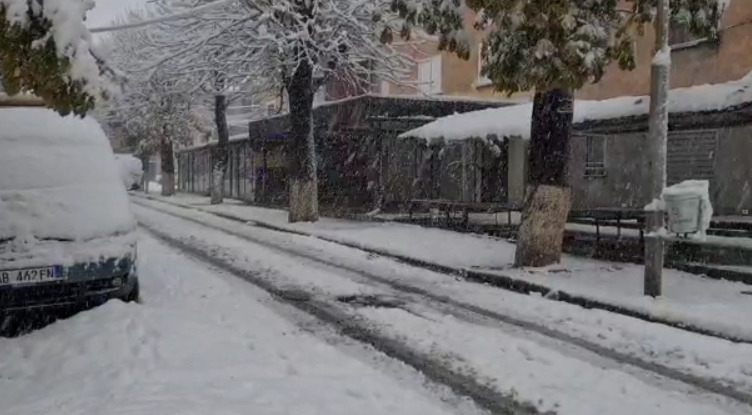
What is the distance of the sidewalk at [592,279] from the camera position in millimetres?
7652

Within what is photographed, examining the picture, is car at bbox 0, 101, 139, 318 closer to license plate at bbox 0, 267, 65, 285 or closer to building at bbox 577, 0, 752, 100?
license plate at bbox 0, 267, 65, 285

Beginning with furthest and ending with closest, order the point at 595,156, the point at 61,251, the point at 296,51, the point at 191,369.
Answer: the point at 595,156
the point at 296,51
the point at 61,251
the point at 191,369

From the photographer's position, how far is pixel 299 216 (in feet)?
65.5

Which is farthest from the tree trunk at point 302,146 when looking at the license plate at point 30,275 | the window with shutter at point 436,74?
the license plate at point 30,275

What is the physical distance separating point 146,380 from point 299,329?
2113mm

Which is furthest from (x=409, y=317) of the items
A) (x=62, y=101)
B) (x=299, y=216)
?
(x=299, y=216)

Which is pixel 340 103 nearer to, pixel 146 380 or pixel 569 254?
pixel 569 254

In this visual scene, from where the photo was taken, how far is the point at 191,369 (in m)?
5.64

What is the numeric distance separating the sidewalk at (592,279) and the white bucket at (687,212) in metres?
0.83

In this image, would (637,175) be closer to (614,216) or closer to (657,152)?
(614,216)

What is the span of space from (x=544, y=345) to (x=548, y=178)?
4566 mm

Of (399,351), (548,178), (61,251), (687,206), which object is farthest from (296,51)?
(399,351)

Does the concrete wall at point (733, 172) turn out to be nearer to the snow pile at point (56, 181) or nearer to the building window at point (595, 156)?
the building window at point (595, 156)

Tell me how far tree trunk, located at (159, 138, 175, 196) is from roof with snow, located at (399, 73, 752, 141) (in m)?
23.2
